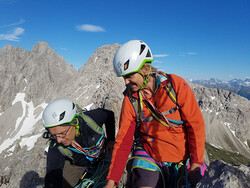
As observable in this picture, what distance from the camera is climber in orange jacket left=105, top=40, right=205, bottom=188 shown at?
166 inches

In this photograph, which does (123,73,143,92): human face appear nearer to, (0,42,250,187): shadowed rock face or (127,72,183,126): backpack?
(127,72,183,126): backpack

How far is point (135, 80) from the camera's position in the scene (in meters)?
4.73

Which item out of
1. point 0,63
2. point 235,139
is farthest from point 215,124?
point 0,63

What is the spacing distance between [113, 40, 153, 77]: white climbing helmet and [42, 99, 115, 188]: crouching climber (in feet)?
8.08

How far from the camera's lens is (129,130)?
5082mm

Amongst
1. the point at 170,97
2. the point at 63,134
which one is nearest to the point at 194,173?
the point at 170,97

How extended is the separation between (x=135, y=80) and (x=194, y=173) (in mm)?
2952

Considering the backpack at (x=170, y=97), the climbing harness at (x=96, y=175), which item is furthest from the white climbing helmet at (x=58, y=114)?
the climbing harness at (x=96, y=175)

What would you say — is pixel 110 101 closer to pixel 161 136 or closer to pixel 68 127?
pixel 68 127

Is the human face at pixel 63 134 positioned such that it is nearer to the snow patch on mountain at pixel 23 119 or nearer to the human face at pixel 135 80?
the human face at pixel 135 80

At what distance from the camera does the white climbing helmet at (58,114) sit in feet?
17.3

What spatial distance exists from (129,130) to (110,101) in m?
15.9

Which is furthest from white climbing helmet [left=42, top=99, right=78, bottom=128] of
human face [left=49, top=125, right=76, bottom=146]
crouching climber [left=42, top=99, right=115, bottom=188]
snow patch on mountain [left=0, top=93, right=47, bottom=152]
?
snow patch on mountain [left=0, top=93, right=47, bottom=152]

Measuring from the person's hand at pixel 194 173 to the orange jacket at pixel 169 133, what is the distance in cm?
12
